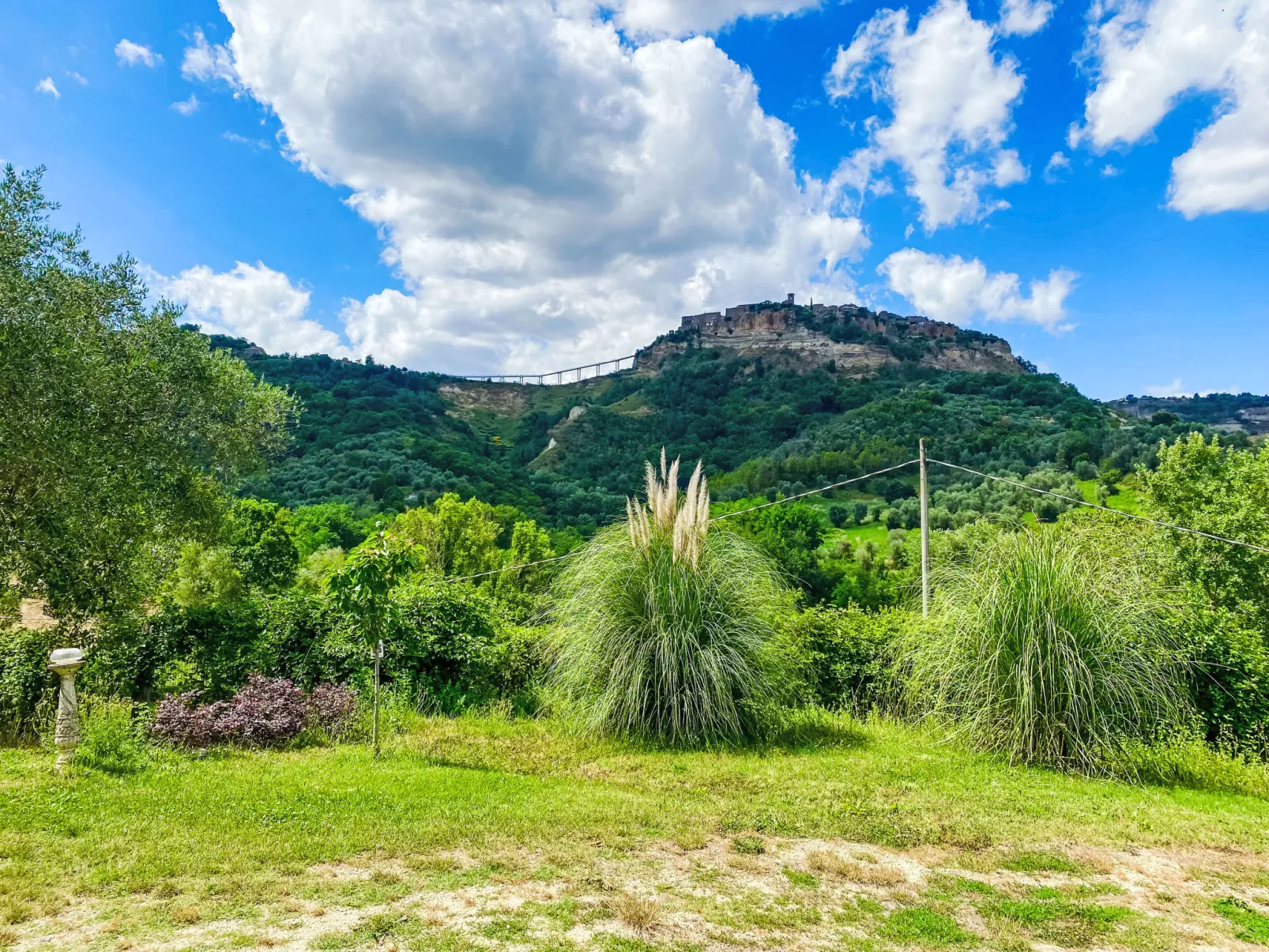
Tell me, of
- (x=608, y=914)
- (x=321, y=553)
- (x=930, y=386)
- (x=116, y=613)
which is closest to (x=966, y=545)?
(x=608, y=914)

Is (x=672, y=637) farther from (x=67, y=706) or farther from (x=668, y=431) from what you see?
(x=668, y=431)

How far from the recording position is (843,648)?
9.30 m

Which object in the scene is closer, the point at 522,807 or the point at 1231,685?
the point at 522,807

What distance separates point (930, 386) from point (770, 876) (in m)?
85.4

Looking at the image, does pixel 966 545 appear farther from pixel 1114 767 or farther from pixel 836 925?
pixel 836 925

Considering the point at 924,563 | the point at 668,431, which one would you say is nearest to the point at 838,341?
the point at 668,431

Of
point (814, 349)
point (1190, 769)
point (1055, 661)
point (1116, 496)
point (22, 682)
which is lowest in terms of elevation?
point (1190, 769)

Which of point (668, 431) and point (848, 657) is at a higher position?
point (668, 431)

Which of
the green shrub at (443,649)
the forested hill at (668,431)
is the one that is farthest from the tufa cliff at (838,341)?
the green shrub at (443,649)

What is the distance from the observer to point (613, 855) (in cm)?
418

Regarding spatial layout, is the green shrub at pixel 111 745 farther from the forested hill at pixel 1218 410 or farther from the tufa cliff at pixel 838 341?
the tufa cliff at pixel 838 341

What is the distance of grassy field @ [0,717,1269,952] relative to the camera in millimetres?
3205

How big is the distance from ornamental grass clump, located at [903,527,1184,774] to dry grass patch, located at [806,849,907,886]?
3.28 m

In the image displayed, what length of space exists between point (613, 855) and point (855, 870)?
1.48 meters
